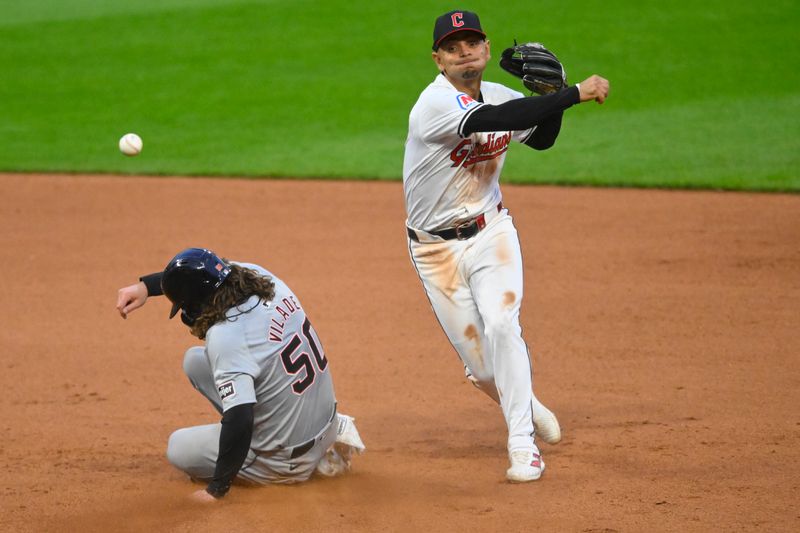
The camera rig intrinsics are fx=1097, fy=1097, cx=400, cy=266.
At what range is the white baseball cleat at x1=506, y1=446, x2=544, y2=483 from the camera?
5.14 metres

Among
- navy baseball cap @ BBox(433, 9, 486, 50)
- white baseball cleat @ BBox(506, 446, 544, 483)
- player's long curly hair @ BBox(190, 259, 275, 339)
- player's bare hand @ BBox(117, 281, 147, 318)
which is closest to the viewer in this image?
player's long curly hair @ BBox(190, 259, 275, 339)

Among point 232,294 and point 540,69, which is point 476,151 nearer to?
point 540,69

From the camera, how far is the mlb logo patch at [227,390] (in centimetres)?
474

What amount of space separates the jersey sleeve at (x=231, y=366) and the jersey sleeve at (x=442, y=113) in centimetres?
133

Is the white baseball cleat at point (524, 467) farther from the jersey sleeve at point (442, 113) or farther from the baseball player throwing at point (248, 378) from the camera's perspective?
the jersey sleeve at point (442, 113)

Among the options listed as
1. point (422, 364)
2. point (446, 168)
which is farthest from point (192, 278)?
point (422, 364)

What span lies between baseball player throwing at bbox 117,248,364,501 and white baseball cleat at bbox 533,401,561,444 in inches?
36.1

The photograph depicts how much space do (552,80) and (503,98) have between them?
0.31m

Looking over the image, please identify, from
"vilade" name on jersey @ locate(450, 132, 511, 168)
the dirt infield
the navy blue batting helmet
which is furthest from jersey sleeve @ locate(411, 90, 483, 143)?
the dirt infield

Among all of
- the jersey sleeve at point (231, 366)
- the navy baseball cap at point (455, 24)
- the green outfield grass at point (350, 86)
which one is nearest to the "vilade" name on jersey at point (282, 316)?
the jersey sleeve at point (231, 366)

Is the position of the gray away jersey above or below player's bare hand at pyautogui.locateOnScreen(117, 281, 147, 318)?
below

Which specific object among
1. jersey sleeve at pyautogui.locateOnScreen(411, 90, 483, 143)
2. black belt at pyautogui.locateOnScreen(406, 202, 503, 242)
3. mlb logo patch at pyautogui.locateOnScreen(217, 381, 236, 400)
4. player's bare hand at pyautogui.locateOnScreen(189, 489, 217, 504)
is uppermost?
jersey sleeve at pyautogui.locateOnScreen(411, 90, 483, 143)

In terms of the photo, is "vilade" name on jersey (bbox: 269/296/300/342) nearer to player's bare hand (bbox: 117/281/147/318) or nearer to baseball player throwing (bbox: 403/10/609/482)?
player's bare hand (bbox: 117/281/147/318)

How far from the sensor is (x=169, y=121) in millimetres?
15820
